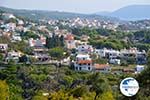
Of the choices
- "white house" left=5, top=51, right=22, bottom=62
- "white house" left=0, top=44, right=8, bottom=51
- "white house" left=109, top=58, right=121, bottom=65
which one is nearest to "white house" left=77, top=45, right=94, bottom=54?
"white house" left=109, top=58, right=121, bottom=65

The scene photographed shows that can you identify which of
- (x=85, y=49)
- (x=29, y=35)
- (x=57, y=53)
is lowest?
(x=29, y=35)

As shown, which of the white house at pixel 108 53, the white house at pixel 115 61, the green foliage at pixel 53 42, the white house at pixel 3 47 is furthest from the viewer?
the green foliage at pixel 53 42

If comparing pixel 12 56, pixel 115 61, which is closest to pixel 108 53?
pixel 115 61

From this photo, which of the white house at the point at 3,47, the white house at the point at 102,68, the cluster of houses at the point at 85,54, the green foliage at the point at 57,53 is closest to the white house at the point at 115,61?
the cluster of houses at the point at 85,54

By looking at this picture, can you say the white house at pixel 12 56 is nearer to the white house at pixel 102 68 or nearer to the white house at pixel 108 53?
the white house at pixel 102 68

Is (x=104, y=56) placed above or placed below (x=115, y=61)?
below

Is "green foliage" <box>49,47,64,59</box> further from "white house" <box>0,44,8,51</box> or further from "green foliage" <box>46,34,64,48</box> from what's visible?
"green foliage" <box>46,34,64,48</box>

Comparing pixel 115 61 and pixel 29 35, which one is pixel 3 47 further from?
pixel 29 35

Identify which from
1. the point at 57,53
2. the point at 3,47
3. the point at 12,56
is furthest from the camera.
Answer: the point at 3,47

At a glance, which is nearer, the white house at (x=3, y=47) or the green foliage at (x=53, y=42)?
the white house at (x=3, y=47)

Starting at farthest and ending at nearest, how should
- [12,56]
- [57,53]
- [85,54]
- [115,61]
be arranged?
[85,54]
[57,53]
[115,61]
[12,56]

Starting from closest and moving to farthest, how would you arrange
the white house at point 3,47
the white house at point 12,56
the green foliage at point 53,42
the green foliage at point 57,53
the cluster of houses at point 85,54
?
the cluster of houses at point 85,54
the white house at point 12,56
the green foliage at point 57,53
the white house at point 3,47
the green foliage at point 53,42
